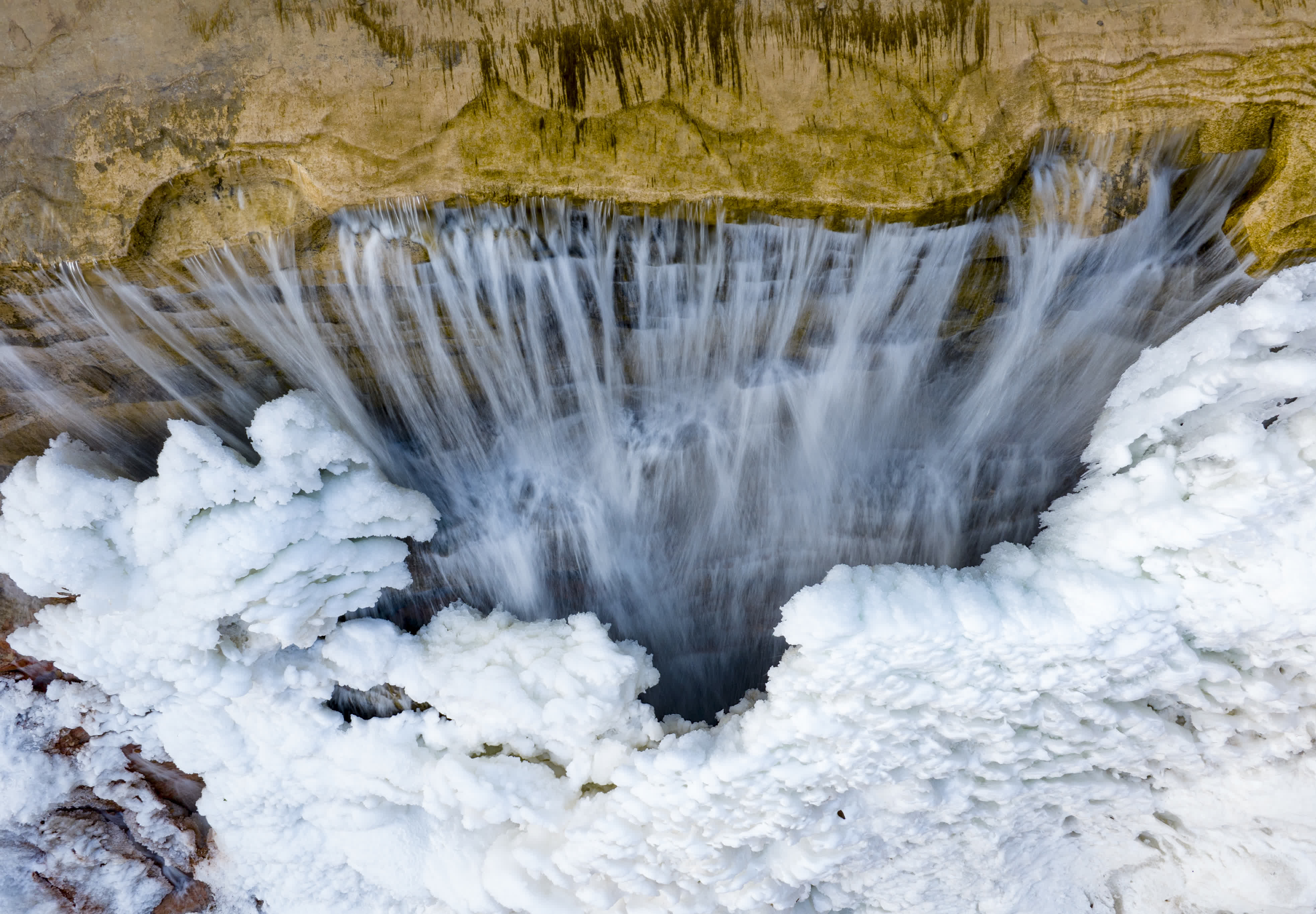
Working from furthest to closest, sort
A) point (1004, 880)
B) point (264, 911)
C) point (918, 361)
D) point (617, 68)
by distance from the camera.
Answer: point (264, 911) → point (1004, 880) → point (918, 361) → point (617, 68)

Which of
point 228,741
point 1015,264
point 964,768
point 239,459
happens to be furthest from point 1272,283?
point 228,741

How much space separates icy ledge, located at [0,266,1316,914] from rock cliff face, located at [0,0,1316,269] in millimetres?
525

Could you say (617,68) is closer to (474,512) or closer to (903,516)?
(474,512)

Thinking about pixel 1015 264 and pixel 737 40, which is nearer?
pixel 737 40

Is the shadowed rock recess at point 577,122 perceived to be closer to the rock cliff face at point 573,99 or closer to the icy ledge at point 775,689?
the rock cliff face at point 573,99

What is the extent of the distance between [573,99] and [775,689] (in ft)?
5.43

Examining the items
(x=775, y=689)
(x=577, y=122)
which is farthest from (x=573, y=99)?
(x=775, y=689)

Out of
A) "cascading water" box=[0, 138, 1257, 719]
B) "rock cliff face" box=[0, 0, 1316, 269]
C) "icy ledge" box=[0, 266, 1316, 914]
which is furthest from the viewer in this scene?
"icy ledge" box=[0, 266, 1316, 914]

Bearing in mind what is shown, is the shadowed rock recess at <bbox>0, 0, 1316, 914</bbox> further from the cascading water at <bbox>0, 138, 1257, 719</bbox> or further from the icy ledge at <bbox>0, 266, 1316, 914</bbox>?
the icy ledge at <bbox>0, 266, 1316, 914</bbox>

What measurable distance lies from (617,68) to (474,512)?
134 cm

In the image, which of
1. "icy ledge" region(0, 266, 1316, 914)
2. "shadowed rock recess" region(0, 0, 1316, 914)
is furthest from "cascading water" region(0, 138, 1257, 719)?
"icy ledge" region(0, 266, 1316, 914)

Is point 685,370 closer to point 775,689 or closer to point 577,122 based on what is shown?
point 577,122

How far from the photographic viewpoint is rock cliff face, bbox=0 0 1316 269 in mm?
1595

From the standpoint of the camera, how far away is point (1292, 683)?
2213 millimetres
